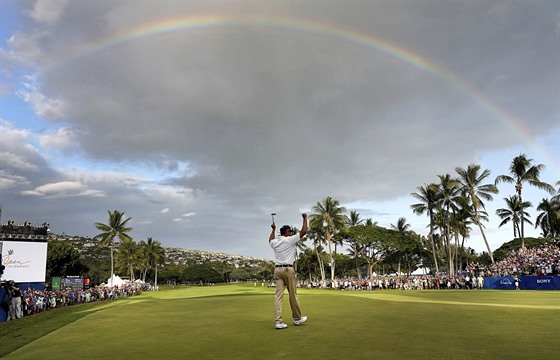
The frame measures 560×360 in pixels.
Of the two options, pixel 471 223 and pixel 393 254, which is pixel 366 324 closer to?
pixel 471 223

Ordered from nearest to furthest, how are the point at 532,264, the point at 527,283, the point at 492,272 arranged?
the point at 527,283 → the point at 532,264 → the point at 492,272

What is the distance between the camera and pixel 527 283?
36.2 meters

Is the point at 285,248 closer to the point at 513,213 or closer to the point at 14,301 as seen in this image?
the point at 14,301

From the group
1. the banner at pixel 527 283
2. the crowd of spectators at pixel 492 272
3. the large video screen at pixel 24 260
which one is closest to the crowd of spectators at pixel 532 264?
the crowd of spectators at pixel 492 272

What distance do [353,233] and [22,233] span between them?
189 ft

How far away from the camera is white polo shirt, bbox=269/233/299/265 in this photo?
912 centimetres

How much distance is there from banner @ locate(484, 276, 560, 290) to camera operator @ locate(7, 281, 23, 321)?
40.6m

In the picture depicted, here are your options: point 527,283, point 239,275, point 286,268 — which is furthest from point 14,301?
point 239,275

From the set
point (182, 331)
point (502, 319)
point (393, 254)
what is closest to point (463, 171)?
point (393, 254)

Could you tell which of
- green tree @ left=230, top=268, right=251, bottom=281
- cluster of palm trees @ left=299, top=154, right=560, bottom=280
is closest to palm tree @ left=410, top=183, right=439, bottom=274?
cluster of palm trees @ left=299, top=154, right=560, bottom=280

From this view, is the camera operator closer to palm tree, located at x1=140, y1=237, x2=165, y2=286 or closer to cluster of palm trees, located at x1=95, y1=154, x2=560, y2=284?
cluster of palm trees, located at x1=95, y1=154, x2=560, y2=284

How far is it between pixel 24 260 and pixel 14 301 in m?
37.5

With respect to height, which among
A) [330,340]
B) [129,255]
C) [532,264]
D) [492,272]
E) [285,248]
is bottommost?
[492,272]

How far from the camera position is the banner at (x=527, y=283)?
33906 mm
